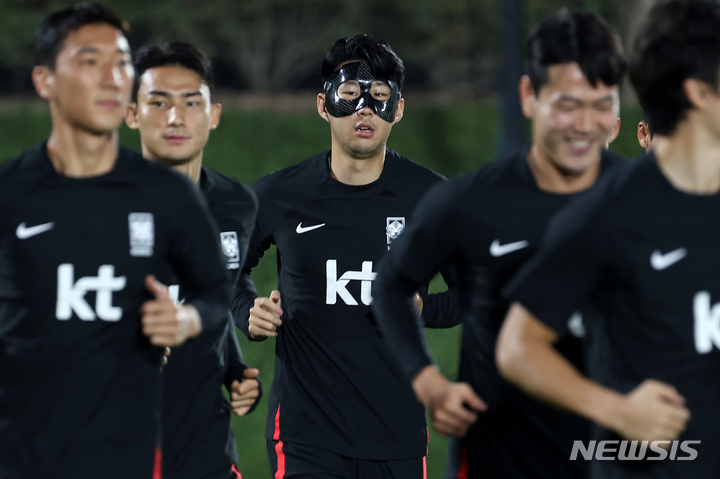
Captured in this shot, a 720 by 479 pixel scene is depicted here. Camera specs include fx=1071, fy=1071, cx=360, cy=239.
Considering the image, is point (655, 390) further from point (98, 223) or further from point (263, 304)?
point (263, 304)

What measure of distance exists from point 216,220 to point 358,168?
775mm

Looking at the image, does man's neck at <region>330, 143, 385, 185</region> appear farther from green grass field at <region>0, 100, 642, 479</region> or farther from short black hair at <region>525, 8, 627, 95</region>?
green grass field at <region>0, 100, 642, 479</region>

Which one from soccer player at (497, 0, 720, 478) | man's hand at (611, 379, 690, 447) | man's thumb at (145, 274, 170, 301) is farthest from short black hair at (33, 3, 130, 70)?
man's hand at (611, 379, 690, 447)

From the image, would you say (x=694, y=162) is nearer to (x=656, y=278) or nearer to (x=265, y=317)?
(x=656, y=278)

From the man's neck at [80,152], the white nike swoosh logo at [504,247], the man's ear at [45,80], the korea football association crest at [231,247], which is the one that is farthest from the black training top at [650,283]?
the korea football association crest at [231,247]

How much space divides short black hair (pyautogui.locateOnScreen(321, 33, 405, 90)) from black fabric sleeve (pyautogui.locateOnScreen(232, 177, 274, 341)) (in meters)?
0.66

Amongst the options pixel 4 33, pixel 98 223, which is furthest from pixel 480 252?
pixel 4 33

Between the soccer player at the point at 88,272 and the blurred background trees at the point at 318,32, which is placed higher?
the blurred background trees at the point at 318,32

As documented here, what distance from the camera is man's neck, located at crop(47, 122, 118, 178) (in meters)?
3.36

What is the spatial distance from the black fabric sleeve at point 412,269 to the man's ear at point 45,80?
3.96ft

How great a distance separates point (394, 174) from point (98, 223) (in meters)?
1.89

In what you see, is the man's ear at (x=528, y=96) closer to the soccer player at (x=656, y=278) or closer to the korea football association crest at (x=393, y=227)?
the soccer player at (x=656, y=278)

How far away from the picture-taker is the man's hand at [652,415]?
2535mm

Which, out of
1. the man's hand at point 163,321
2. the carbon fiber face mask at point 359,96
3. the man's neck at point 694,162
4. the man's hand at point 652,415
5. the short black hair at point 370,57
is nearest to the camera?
the man's hand at point 652,415
